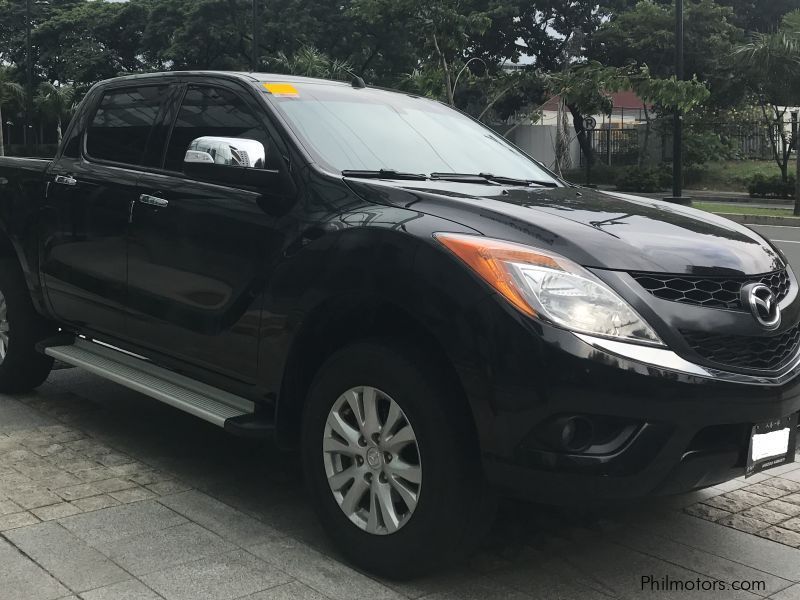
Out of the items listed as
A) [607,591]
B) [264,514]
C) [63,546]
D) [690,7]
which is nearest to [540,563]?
[607,591]

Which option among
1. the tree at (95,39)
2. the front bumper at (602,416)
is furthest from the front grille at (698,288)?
the tree at (95,39)

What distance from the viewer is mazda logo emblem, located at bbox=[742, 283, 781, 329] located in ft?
10.3

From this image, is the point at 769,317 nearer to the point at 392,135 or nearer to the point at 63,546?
the point at 392,135

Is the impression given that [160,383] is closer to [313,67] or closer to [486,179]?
[486,179]

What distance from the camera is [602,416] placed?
288 centimetres

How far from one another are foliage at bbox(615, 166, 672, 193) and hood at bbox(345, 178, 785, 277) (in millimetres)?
26805

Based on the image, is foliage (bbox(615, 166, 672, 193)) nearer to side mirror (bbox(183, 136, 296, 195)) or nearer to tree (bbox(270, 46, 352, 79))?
tree (bbox(270, 46, 352, 79))

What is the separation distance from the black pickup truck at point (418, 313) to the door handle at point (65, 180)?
293 mm

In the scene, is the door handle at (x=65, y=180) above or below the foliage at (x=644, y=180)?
above

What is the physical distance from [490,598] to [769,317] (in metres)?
1.31

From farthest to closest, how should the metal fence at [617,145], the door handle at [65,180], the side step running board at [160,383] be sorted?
the metal fence at [617,145] → the door handle at [65,180] → the side step running board at [160,383]

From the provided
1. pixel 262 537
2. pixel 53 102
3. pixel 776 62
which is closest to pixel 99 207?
pixel 262 537

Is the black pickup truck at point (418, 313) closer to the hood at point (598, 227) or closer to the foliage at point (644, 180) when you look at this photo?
the hood at point (598, 227)

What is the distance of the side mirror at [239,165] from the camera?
381 cm
